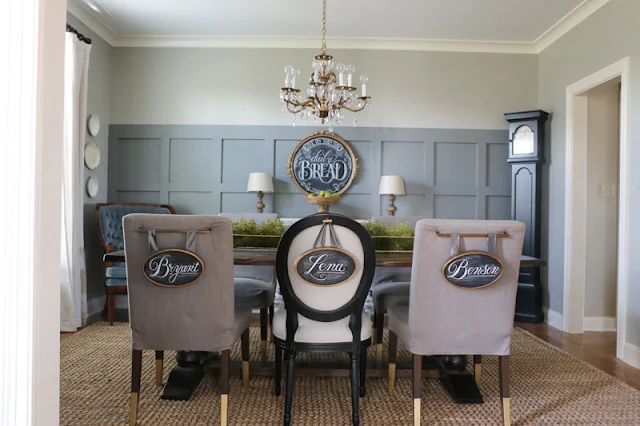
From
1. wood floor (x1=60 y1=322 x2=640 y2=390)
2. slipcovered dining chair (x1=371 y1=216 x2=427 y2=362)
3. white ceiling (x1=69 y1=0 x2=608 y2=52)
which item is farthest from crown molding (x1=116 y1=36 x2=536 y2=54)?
wood floor (x1=60 y1=322 x2=640 y2=390)

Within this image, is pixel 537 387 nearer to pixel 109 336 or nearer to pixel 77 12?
pixel 109 336

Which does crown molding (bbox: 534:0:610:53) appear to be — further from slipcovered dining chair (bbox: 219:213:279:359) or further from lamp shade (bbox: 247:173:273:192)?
slipcovered dining chair (bbox: 219:213:279:359)

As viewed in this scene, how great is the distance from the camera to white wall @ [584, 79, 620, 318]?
3762 mm

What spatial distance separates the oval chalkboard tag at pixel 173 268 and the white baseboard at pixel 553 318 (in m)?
3.42

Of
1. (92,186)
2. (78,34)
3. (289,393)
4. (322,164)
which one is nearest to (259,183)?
(322,164)

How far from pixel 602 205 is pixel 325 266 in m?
3.19

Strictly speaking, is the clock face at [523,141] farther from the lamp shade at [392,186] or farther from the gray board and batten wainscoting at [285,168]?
the lamp shade at [392,186]

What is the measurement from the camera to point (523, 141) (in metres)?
4.23

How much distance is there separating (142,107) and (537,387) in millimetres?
4300

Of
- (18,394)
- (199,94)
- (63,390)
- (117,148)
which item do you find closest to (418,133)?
(199,94)

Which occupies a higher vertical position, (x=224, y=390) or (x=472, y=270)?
(x=472, y=270)

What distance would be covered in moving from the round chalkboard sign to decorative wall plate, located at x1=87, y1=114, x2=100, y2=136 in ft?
6.21

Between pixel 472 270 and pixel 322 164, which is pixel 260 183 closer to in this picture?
pixel 322 164

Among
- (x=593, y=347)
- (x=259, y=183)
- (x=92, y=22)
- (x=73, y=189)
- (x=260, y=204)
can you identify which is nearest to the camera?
(x=593, y=347)
